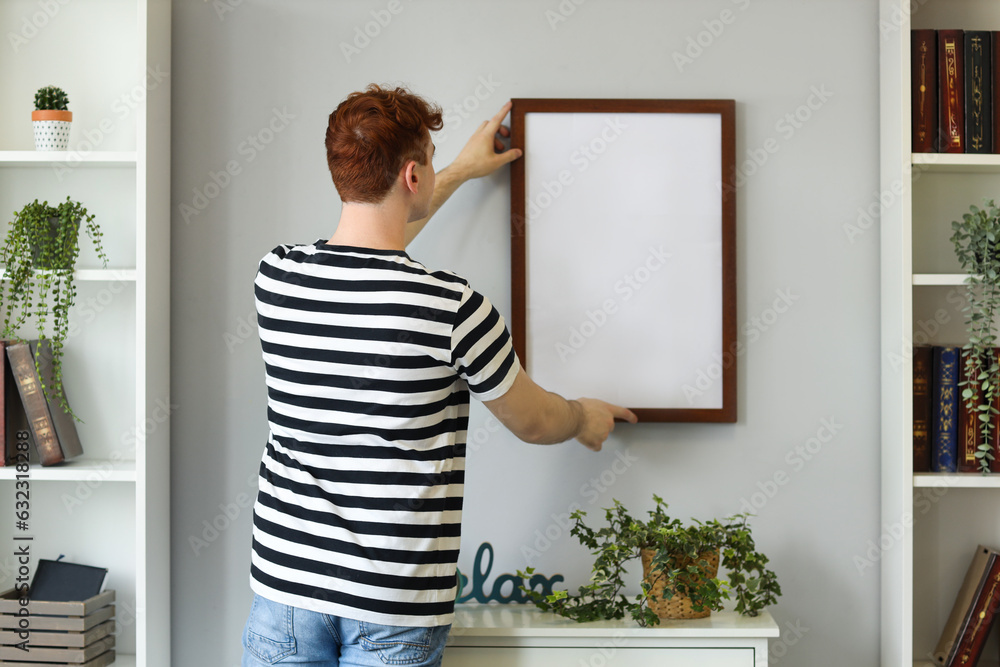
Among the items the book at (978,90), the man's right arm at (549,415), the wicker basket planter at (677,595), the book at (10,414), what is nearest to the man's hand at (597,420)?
the man's right arm at (549,415)

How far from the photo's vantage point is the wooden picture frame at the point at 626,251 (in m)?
1.77

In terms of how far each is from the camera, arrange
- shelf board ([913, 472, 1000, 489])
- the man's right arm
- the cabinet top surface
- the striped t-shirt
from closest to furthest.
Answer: the striped t-shirt, the man's right arm, the cabinet top surface, shelf board ([913, 472, 1000, 489])

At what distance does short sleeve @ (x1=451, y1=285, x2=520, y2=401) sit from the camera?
1.20m

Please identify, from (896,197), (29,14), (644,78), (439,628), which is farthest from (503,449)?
(29,14)

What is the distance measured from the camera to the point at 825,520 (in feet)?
5.89

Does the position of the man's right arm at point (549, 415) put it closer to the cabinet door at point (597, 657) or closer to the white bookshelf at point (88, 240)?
the cabinet door at point (597, 657)

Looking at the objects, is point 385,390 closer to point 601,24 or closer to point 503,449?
point 503,449

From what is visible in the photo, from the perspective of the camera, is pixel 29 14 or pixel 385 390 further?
pixel 29 14

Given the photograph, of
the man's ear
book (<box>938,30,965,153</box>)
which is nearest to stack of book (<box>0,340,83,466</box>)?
the man's ear

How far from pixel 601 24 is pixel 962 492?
1397 mm

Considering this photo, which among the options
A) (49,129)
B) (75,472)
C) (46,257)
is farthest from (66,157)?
(75,472)

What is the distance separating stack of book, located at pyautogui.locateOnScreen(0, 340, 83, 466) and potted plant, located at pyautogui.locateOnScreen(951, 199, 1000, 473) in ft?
6.34

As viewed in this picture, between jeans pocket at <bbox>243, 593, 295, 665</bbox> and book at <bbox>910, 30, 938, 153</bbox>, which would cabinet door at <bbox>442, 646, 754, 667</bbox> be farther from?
book at <bbox>910, 30, 938, 153</bbox>

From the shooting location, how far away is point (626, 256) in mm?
1776
